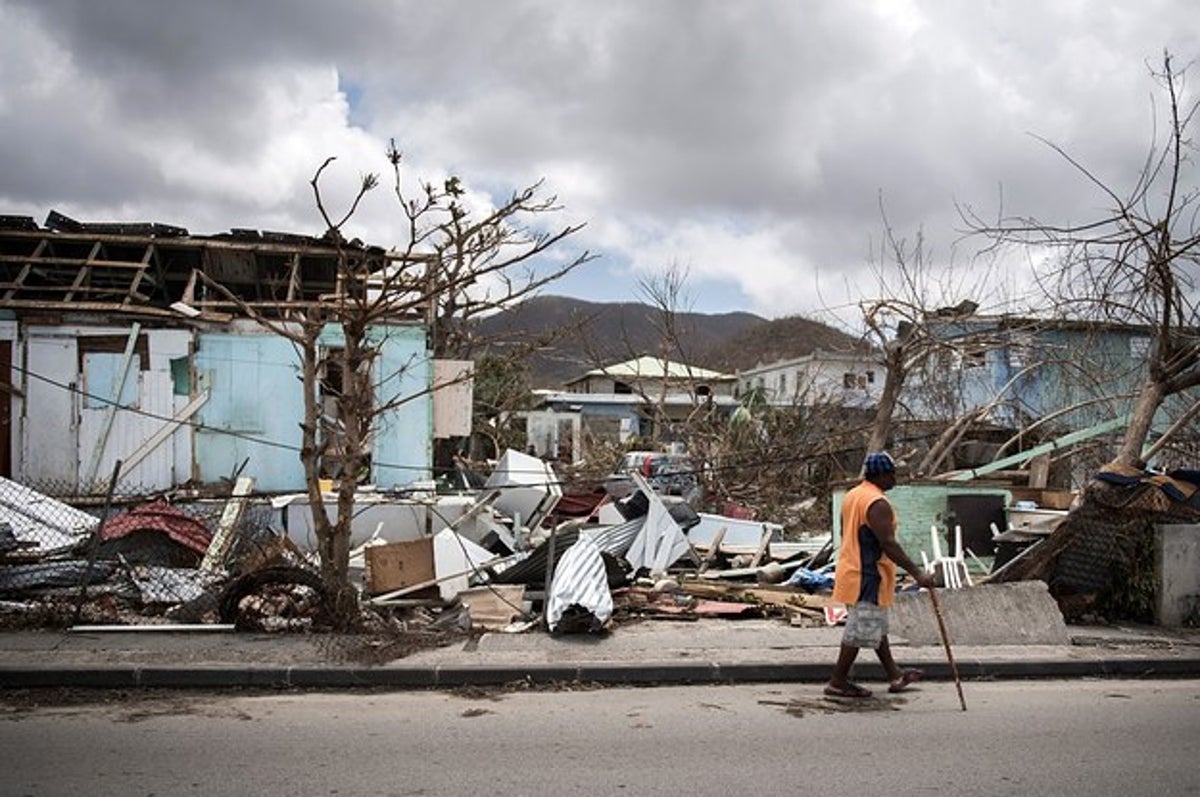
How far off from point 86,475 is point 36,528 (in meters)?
4.13

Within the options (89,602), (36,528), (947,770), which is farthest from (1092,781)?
(36,528)

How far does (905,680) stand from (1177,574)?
392 cm

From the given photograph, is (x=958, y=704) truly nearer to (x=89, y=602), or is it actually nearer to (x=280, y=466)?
(x=89, y=602)

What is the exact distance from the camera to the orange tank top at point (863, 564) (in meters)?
6.63

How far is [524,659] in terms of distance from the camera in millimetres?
7699

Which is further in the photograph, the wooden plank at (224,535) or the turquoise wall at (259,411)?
the turquoise wall at (259,411)

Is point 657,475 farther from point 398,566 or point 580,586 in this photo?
point 580,586

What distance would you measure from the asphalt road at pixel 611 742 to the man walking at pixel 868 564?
0.47 metres

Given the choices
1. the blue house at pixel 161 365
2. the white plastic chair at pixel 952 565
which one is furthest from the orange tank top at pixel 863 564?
the blue house at pixel 161 365

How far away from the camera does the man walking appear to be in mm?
6551

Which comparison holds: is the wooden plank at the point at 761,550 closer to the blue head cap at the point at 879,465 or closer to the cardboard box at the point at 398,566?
the cardboard box at the point at 398,566

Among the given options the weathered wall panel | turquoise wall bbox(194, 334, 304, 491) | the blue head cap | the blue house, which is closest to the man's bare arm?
the blue head cap

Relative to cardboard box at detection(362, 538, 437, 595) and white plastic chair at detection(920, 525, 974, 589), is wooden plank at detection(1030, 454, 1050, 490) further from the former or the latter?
cardboard box at detection(362, 538, 437, 595)

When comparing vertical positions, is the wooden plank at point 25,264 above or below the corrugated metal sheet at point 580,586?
above
